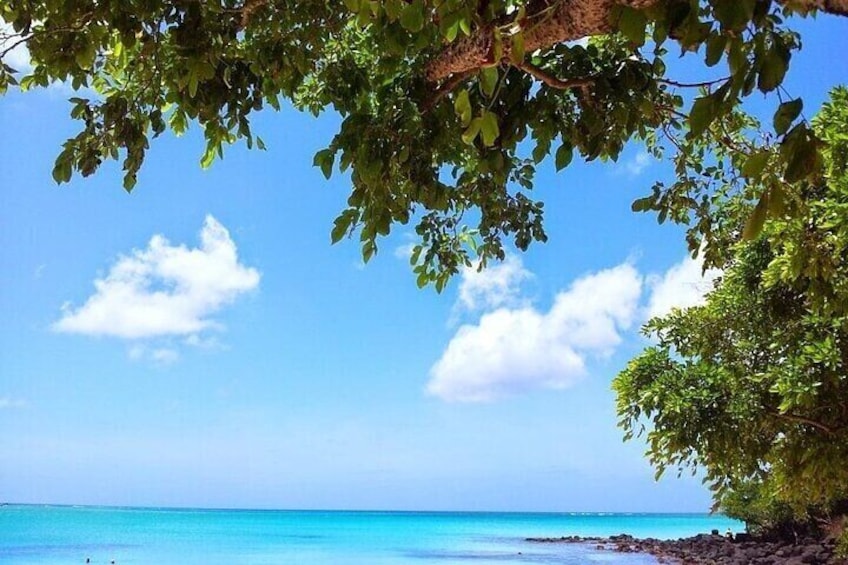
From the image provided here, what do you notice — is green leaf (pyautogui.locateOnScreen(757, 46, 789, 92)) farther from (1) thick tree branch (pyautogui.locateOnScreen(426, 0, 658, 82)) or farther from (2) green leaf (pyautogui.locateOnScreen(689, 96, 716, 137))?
(1) thick tree branch (pyautogui.locateOnScreen(426, 0, 658, 82))

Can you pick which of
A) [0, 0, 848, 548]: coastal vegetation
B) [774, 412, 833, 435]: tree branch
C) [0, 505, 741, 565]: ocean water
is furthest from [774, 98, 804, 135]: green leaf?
[0, 505, 741, 565]: ocean water

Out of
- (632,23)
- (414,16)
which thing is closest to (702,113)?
(632,23)

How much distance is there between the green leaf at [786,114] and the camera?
134 centimetres

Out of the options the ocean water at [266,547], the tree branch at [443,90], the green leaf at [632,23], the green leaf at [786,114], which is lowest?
the ocean water at [266,547]

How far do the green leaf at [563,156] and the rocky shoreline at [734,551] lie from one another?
8.98 metres

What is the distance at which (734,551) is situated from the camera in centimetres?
1689

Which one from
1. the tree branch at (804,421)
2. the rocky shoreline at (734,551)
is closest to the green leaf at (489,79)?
the tree branch at (804,421)

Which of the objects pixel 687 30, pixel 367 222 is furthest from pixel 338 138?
pixel 687 30

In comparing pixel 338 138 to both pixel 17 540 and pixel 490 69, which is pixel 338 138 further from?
pixel 17 540

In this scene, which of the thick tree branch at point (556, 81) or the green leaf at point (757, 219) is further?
the thick tree branch at point (556, 81)

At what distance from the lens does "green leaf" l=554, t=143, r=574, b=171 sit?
8.41ft

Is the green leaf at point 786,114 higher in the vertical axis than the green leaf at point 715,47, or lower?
lower

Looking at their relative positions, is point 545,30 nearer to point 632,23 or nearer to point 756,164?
point 632,23

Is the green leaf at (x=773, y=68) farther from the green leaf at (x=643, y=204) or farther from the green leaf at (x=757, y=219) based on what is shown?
the green leaf at (x=643, y=204)
